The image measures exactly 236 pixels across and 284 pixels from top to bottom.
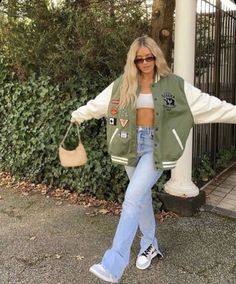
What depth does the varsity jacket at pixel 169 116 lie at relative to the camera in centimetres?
307

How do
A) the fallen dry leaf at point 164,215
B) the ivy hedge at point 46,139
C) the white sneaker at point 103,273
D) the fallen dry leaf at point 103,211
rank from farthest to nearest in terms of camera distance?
the ivy hedge at point 46,139
the fallen dry leaf at point 103,211
the fallen dry leaf at point 164,215
the white sneaker at point 103,273

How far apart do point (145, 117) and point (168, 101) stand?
201mm

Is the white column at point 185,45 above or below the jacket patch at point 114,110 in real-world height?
above

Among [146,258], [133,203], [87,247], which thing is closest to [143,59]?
[133,203]

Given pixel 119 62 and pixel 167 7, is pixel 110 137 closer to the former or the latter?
pixel 119 62

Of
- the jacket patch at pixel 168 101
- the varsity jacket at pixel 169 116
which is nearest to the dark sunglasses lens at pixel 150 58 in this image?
the varsity jacket at pixel 169 116

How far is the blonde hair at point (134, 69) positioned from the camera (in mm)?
3076

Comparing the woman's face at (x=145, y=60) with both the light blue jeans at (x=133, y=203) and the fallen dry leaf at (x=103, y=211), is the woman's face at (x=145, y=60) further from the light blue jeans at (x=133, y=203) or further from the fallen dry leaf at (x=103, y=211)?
the fallen dry leaf at (x=103, y=211)

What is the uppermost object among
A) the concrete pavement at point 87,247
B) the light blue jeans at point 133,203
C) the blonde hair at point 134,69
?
the blonde hair at point 134,69

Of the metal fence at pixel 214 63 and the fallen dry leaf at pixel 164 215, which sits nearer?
the fallen dry leaf at pixel 164 215

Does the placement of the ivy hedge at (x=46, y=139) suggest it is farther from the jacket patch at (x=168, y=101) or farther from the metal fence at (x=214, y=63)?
the jacket patch at (x=168, y=101)

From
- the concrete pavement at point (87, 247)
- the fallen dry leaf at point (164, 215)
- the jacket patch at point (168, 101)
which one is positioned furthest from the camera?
the fallen dry leaf at point (164, 215)

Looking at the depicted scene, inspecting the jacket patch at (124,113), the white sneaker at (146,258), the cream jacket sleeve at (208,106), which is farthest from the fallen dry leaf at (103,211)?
the cream jacket sleeve at (208,106)

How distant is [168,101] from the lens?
307cm
